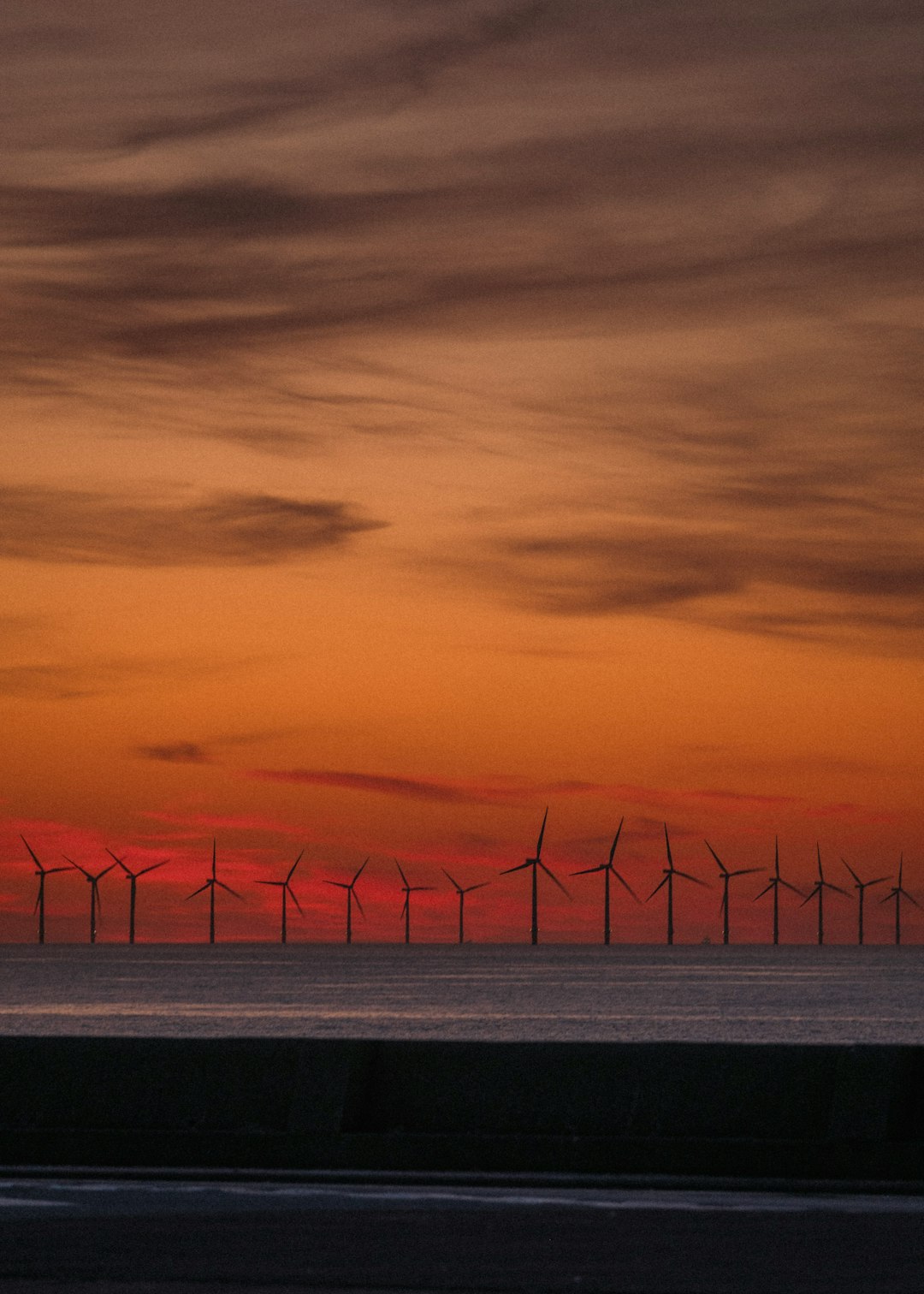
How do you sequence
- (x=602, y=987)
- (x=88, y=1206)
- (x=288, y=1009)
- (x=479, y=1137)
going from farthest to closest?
(x=602, y=987) < (x=288, y=1009) < (x=479, y=1137) < (x=88, y=1206)

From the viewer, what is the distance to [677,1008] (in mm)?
128625

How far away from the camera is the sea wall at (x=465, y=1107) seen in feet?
53.0

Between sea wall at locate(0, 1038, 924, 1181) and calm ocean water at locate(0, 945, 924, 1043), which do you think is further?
calm ocean water at locate(0, 945, 924, 1043)

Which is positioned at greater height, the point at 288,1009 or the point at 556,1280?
the point at 556,1280

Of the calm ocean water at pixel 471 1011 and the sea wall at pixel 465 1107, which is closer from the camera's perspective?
the sea wall at pixel 465 1107

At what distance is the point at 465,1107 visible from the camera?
55.1 ft

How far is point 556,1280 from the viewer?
1145cm

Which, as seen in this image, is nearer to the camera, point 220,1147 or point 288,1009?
point 220,1147

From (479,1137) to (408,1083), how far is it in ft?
2.40

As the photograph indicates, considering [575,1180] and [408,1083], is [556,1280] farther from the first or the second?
[408,1083]

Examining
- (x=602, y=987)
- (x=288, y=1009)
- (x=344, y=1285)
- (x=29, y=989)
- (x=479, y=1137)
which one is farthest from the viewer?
(x=602, y=987)

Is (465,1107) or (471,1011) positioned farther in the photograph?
(471,1011)

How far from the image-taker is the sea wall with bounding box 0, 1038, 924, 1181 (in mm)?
16141

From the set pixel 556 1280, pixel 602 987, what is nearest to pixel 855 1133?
pixel 556 1280
